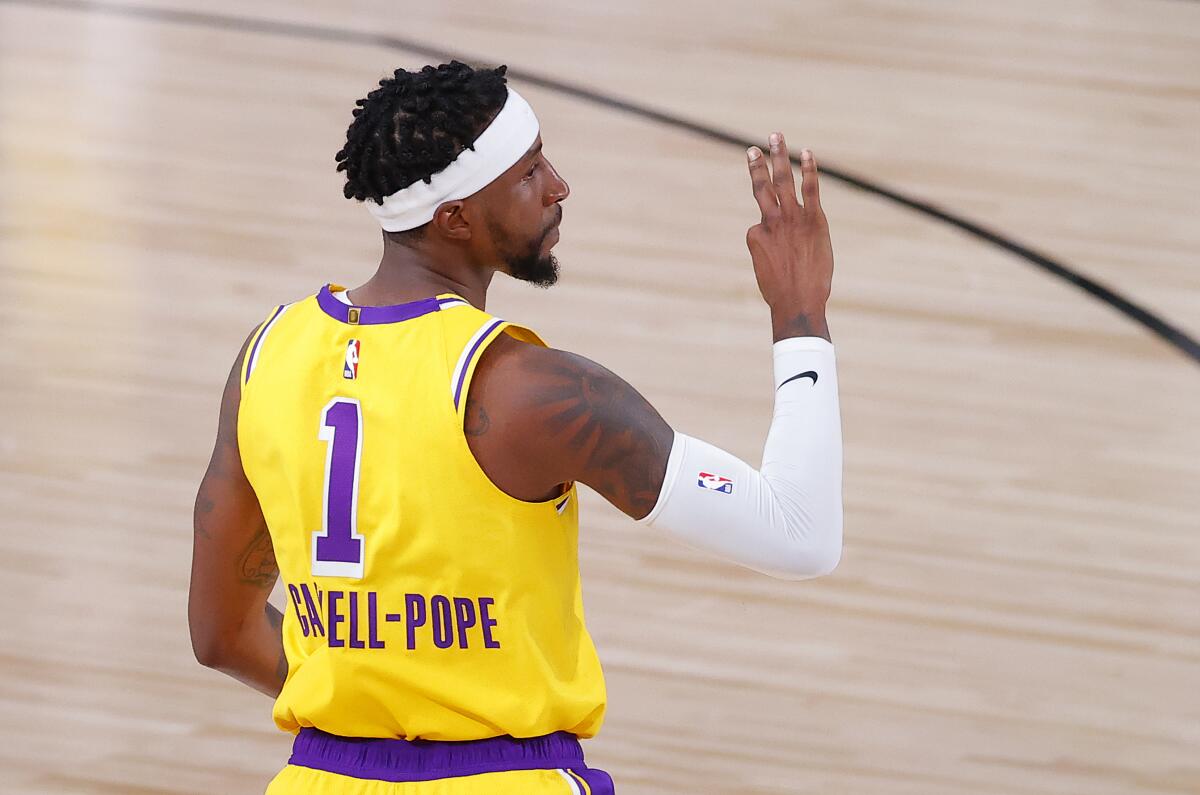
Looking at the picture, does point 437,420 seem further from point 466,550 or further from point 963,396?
point 963,396

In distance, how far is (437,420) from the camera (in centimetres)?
147

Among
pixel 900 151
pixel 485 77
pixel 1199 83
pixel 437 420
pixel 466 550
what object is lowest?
pixel 466 550

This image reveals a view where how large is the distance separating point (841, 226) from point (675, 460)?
2995 millimetres

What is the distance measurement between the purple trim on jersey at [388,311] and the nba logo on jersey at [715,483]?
331 millimetres

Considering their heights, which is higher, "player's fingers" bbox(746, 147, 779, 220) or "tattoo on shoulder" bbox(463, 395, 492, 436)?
"player's fingers" bbox(746, 147, 779, 220)

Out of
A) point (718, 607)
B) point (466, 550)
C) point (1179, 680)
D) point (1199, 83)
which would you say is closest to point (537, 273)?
point (466, 550)

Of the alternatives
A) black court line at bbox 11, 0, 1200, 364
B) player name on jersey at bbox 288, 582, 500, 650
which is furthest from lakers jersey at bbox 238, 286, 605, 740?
black court line at bbox 11, 0, 1200, 364

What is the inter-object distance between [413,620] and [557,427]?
27cm

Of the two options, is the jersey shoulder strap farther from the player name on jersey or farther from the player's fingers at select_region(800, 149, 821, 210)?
the player's fingers at select_region(800, 149, 821, 210)

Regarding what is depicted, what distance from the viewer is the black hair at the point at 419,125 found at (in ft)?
5.26

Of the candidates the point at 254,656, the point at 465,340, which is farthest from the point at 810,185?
A: the point at 254,656

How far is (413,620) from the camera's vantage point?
1.54 metres

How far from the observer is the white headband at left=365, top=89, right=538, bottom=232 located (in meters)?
1.59

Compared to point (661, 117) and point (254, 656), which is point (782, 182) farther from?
point (661, 117)
